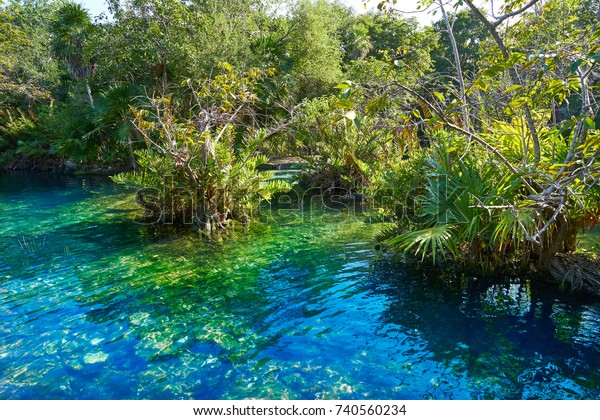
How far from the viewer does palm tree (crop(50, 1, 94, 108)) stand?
69.1 ft

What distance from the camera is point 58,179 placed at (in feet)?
69.8

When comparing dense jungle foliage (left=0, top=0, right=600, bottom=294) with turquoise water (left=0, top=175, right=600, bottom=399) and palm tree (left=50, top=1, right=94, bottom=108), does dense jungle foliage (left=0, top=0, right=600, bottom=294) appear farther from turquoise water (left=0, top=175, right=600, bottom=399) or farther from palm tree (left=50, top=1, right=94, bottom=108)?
turquoise water (left=0, top=175, right=600, bottom=399)

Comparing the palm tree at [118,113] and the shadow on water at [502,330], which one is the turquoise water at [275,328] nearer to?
the shadow on water at [502,330]

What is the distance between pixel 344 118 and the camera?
29.9 ft

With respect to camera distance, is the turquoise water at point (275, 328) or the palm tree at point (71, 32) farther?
the palm tree at point (71, 32)

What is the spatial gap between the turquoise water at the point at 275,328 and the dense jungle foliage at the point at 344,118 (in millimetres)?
857

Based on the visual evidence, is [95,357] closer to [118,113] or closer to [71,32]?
[118,113]

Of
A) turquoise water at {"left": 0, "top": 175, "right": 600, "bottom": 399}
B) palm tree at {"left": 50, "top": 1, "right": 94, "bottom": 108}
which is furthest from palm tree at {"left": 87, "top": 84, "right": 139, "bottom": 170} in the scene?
turquoise water at {"left": 0, "top": 175, "right": 600, "bottom": 399}

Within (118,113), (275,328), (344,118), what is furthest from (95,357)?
(118,113)

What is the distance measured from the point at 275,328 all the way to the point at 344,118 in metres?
5.29

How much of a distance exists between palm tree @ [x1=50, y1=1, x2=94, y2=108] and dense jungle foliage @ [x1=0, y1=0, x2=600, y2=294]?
0.08 meters

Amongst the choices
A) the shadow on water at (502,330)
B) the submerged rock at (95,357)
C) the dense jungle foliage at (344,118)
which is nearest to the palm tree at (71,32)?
the dense jungle foliage at (344,118)

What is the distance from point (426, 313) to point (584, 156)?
256 cm

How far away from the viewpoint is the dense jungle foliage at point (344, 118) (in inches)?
203
